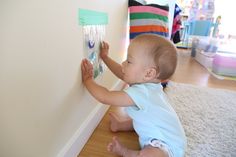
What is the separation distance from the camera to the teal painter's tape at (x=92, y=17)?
0.73 m

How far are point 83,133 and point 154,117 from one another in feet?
1.05

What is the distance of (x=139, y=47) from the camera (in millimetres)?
676

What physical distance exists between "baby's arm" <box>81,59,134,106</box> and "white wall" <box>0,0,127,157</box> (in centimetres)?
3

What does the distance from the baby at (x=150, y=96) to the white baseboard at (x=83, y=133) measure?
0.19 metres

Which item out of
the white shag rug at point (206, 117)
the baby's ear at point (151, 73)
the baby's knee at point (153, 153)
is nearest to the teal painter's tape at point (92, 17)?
the baby's ear at point (151, 73)

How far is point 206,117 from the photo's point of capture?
113 centimetres

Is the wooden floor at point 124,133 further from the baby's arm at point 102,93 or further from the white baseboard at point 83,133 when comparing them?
the baby's arm at point 102,93

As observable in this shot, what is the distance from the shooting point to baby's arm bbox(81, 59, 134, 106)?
69 centimetres

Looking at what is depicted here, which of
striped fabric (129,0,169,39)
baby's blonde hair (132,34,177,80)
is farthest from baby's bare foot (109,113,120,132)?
striped fabric (129,0,169,39)

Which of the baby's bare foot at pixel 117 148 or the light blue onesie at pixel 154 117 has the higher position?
the light blue onesie at pixel 154 117

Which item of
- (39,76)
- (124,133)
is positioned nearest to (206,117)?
(124,133)

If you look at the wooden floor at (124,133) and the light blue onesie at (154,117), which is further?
the wooden floor at (124,133)

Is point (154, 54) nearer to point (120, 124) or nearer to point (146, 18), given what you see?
point (120, 124)

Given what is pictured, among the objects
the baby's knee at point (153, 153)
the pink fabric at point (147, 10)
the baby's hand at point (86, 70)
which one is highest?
the pink fabric at point (147, 10)
